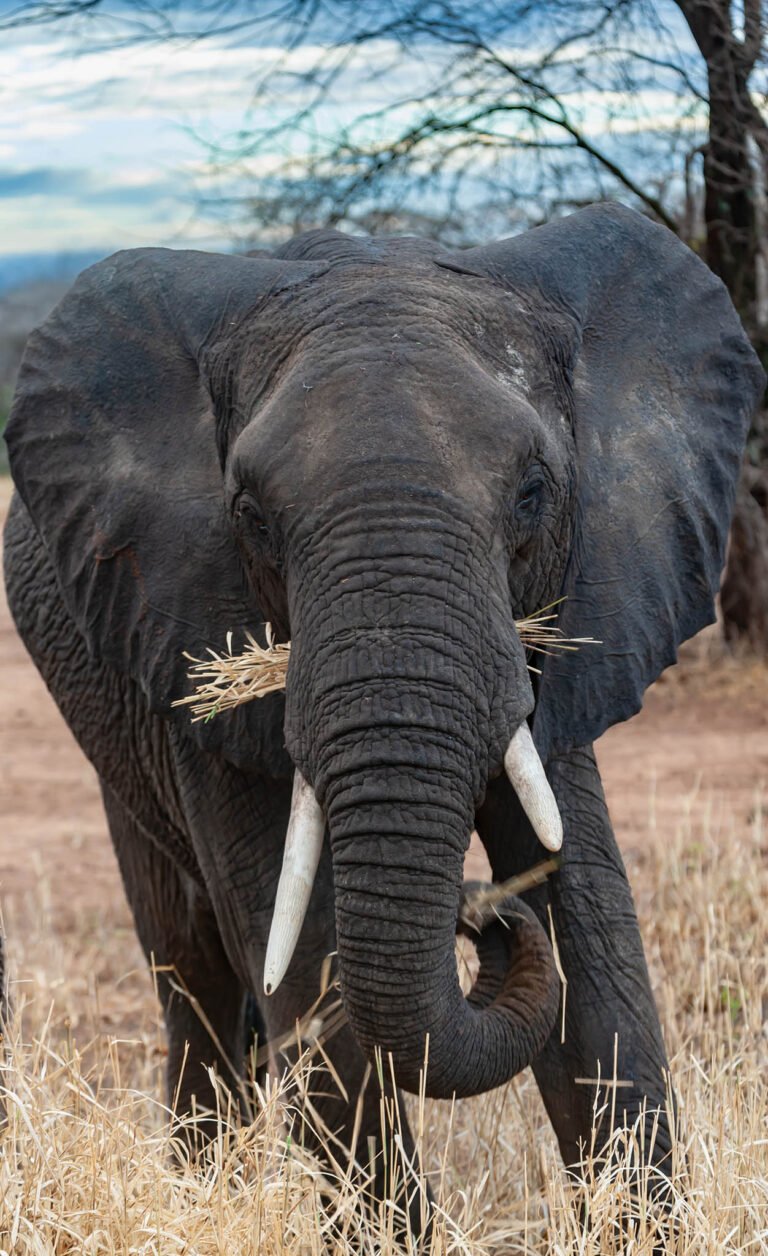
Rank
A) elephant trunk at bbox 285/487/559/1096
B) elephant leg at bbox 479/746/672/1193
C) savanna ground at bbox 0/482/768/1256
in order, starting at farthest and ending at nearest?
elephant leg at bbox 479/746/672/1193 → savanna ground at bbox 0/482/768/1256 → elephant trunk at bbox 285/487/559/1096

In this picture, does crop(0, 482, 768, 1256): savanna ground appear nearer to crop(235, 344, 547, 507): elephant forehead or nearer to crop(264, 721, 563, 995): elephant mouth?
crop(264, 721, 563, 995): elephant mouth

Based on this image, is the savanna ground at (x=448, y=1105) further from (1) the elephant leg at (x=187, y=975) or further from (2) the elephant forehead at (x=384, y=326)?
(2) the elephant forehead at (x=384, y=326)

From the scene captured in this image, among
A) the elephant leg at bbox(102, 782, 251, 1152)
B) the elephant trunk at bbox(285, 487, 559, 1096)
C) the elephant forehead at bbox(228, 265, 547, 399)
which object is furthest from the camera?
the elephant leg at bbox(102, 782, 251, 1152)

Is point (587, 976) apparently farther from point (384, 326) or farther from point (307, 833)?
point (384, 326)

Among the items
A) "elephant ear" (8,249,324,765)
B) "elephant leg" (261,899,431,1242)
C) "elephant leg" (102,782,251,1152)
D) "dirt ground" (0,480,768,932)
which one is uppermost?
"elephant ear" (8,249,324,765)

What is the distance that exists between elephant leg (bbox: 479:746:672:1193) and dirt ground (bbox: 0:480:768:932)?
2.95 metres

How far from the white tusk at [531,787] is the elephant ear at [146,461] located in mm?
756

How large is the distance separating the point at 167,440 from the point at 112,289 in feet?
1.46

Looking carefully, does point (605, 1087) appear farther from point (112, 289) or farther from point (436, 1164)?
point (112, 289)

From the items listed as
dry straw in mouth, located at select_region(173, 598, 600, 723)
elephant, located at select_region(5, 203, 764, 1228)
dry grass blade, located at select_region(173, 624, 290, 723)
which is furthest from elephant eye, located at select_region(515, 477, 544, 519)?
dry grass blade, located at select_region(173, 624, 290, 723)

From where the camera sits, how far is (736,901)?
624 centimetres

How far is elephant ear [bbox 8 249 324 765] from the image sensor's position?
12.5 feet

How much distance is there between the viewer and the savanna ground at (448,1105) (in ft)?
10.2

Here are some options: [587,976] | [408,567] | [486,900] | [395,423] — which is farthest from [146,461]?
[587,976]
